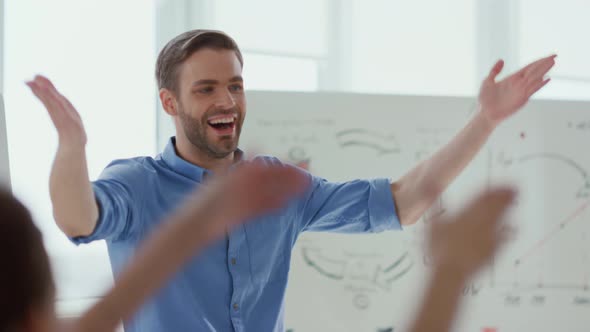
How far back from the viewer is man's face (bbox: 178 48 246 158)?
182 cm

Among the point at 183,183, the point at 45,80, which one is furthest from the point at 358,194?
the point at 45,80

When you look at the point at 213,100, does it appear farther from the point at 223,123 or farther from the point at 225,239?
the point at 225,239

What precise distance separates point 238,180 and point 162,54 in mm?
1557

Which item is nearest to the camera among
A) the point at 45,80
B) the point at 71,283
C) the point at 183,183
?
the point at 45,80

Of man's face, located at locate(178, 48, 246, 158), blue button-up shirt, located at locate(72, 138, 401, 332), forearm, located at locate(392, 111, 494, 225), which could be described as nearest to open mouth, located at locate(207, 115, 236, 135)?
man's face, located at locate(178, 48, 246, 158)

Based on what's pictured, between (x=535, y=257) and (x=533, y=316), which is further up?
(x=535, y=257)

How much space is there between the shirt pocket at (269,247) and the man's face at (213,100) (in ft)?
0.70

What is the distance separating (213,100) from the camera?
6.07ft

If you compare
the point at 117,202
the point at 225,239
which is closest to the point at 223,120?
the point at 225,239

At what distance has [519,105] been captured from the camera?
168 centimetres

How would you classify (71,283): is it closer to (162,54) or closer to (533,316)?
(162,54)

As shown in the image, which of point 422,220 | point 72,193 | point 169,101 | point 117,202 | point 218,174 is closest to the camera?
point 72,193

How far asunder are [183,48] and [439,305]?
151 cm

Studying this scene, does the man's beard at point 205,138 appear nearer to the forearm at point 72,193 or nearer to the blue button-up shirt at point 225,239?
the blue button-up shirt at point 225,239
